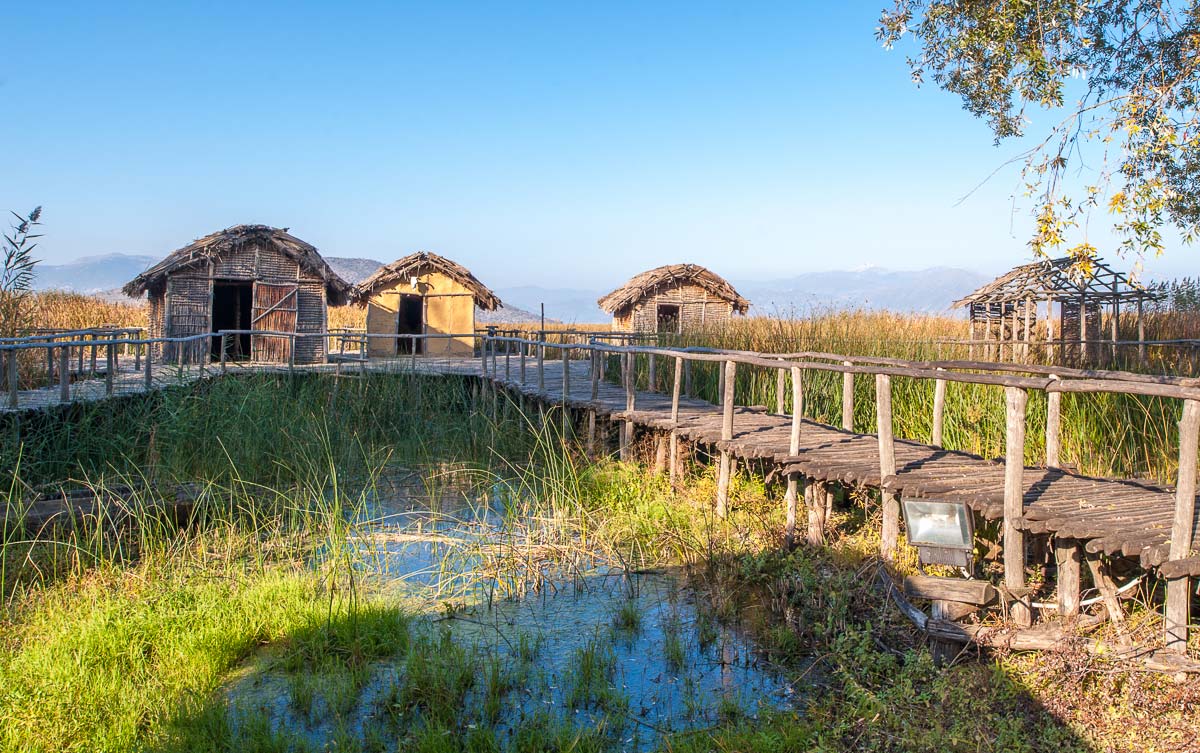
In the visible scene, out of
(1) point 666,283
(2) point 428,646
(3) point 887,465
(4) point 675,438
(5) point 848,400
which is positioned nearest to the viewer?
(2) point 428,646

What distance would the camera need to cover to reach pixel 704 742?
3828 mm

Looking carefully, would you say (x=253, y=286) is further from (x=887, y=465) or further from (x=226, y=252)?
(x=887, y=465)

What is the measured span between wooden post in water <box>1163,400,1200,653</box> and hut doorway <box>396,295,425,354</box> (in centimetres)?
2120

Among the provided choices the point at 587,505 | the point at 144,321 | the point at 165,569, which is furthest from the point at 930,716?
the point at 144,321

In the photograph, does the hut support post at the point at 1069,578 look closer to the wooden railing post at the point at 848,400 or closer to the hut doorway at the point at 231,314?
the wooden railing post at the point at 848,400

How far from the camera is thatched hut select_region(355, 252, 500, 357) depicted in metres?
23.1

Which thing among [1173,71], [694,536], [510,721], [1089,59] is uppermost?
[1089,59]

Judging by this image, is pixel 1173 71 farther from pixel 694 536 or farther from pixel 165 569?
pixel 165 569

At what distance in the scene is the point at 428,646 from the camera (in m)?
4.74

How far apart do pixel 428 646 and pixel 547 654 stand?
64cm

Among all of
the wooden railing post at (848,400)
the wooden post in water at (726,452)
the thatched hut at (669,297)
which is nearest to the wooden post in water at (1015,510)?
the wooden railing post at (848,400)

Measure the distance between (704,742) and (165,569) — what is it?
3.72 meters

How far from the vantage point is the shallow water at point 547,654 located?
4.12m

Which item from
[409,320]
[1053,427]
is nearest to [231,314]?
[409,320]
